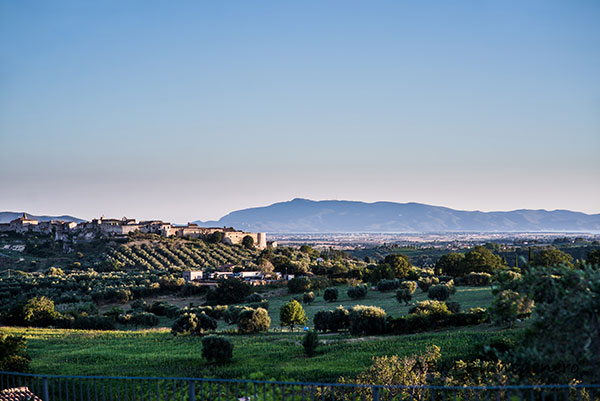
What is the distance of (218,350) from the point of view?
72.5ft

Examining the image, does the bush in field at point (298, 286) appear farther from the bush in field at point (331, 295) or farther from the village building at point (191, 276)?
the village building at point (191, 276)

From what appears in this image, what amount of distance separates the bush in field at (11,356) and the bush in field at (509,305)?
1545 centimetres

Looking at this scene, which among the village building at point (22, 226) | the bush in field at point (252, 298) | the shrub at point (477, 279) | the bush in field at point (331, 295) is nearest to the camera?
the bush in field at point (331, 295)

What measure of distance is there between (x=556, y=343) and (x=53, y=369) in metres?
20.3

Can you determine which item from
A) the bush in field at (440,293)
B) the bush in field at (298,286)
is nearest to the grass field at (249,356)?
the bush in field at (440,293)

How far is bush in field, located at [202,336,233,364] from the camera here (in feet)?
72.5

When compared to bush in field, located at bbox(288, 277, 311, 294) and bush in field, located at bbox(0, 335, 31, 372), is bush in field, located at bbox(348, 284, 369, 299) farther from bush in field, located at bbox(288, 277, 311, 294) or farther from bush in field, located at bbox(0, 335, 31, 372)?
bush in field, located at bbox(0, 335, 31, 372)

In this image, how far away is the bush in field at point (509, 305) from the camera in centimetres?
806

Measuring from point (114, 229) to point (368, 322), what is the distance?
10071 centimetres

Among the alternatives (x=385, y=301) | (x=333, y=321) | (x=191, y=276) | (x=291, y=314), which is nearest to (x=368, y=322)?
(x=333, y=321)

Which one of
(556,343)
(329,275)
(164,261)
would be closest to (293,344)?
(556,343)

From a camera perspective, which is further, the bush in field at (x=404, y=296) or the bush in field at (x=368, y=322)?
the bush in field at (x=404, y=296)

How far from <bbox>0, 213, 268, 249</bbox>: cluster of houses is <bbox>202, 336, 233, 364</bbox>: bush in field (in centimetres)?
10206

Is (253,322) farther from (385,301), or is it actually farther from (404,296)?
(385,301)
